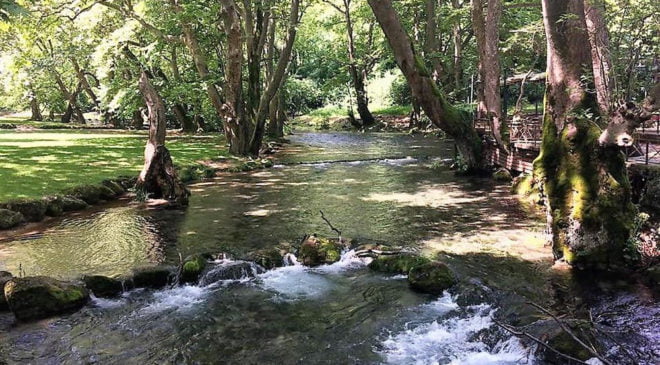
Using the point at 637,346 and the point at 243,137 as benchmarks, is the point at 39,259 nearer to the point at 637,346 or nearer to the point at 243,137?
the point at 637,346

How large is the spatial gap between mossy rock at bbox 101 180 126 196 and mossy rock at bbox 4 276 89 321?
7566 mm

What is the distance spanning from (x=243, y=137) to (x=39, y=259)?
1352 cm

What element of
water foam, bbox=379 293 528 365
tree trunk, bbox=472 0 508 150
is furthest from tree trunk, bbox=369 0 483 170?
water foam, bbox=379 293 528 365

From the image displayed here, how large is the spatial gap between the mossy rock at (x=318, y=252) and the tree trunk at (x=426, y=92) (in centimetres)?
745

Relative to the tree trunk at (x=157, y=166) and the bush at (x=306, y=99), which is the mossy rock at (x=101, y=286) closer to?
the tree trunk at (x=157, y=166)

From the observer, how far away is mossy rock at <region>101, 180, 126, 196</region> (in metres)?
14.4

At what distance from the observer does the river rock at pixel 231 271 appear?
8.29 metres

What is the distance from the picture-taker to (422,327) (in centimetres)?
652

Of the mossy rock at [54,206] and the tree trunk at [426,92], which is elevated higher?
the tree trunk at [426,92]

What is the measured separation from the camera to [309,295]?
772 centimetres

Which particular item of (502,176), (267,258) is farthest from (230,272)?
(502,176)

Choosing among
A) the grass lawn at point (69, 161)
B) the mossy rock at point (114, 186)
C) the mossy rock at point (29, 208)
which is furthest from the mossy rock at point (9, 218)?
the mossy rock at point (114, 186)

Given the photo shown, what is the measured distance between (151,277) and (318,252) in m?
2.81

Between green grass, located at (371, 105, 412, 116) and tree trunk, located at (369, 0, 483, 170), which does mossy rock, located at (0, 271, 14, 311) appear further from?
green grass, located at (371, 105, 412, 116)
